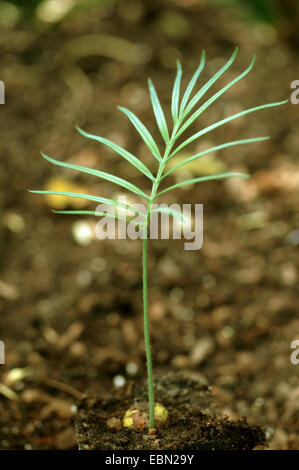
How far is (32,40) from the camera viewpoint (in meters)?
2.37

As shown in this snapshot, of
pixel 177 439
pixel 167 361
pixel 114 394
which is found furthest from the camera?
pixel 167 361

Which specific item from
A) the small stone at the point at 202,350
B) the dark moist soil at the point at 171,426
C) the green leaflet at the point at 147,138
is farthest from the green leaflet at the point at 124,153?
the small stone at the point at 202,350

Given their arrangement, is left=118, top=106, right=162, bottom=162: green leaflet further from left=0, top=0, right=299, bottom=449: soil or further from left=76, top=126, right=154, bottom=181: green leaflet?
left=0, top=0, right=299, bottom=449: soil

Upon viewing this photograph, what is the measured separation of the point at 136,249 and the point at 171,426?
2.68 feet

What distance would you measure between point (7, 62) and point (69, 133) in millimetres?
489

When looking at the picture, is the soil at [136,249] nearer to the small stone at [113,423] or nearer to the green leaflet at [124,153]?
the small stone at [113,423]

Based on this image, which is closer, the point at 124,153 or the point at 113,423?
the point at 124,153

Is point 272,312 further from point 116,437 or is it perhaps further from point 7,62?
point 7,62

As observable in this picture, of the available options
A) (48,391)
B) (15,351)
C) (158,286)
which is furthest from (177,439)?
(158,286)

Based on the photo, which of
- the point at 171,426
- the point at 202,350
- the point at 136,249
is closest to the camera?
the point at 171,426

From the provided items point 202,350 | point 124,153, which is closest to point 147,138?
point 124,153

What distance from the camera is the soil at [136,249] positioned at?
4.24 feet

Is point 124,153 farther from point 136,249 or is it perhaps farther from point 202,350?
point 136,249

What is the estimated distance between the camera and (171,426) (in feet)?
3.04
